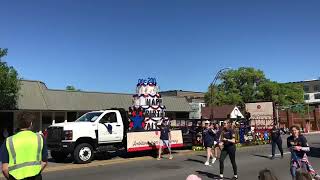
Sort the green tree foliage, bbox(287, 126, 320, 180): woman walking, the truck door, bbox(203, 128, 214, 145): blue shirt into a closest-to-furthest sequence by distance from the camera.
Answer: bbox(287, 126, 320, 180): woman walking → bbox(203, 128, 214, 145): blue shirt → the truck door → the green tree foliage

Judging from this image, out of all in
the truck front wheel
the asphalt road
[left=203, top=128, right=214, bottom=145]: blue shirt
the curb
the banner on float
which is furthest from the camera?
the banner on float

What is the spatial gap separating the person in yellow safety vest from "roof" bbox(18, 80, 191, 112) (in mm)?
31963

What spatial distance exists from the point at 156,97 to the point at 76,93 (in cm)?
1913

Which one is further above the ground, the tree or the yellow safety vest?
the tree

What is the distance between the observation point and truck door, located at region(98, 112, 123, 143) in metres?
20.5

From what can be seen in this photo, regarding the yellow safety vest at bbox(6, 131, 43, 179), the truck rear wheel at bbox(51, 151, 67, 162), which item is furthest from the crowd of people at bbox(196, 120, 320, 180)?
the truck rear wheel at bbox(51, 151, 67, 162)

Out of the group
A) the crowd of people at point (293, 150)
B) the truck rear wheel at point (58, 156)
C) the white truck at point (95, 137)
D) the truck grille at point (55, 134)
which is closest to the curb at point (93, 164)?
the white truck at point (95, 137)

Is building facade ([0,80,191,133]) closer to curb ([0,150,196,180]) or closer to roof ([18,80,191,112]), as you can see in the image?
roof ([18,80,191,112])

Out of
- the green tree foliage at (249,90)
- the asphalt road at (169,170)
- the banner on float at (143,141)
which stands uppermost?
the green tree foliage at (249,90)

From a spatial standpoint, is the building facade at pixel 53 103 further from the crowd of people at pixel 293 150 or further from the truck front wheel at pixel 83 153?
the crowd of people at pixel 293 150

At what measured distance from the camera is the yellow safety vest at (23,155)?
225 inches

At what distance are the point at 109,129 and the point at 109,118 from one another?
624mm

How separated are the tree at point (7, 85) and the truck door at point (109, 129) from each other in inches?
→ 555

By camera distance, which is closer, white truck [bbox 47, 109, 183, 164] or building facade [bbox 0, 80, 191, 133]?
white truck [bbox 47, 109, 183, 164]
